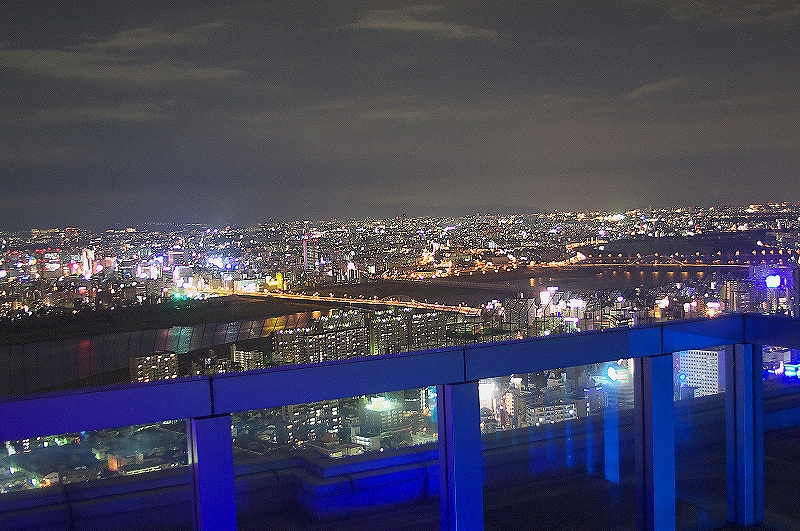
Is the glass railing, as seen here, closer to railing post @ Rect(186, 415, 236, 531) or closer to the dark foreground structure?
the dark foreground structure

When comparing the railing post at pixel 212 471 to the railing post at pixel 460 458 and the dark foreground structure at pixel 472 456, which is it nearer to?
the dark foreground structure at pixel 472 456

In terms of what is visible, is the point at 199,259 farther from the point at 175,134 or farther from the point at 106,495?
the point at 106,495

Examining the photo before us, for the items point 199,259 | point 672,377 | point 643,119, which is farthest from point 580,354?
point 643,119

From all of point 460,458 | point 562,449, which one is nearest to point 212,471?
point 460,458

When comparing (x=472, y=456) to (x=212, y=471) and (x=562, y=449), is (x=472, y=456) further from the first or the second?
(x=212, y=471)

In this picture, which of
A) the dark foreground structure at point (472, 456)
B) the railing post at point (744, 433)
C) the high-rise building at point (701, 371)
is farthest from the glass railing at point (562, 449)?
the railing post at point (744, 433)

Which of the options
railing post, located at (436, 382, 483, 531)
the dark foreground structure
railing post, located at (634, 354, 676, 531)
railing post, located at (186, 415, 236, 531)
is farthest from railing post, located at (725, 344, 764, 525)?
railing post, located at (186, 415, 236, 531)
